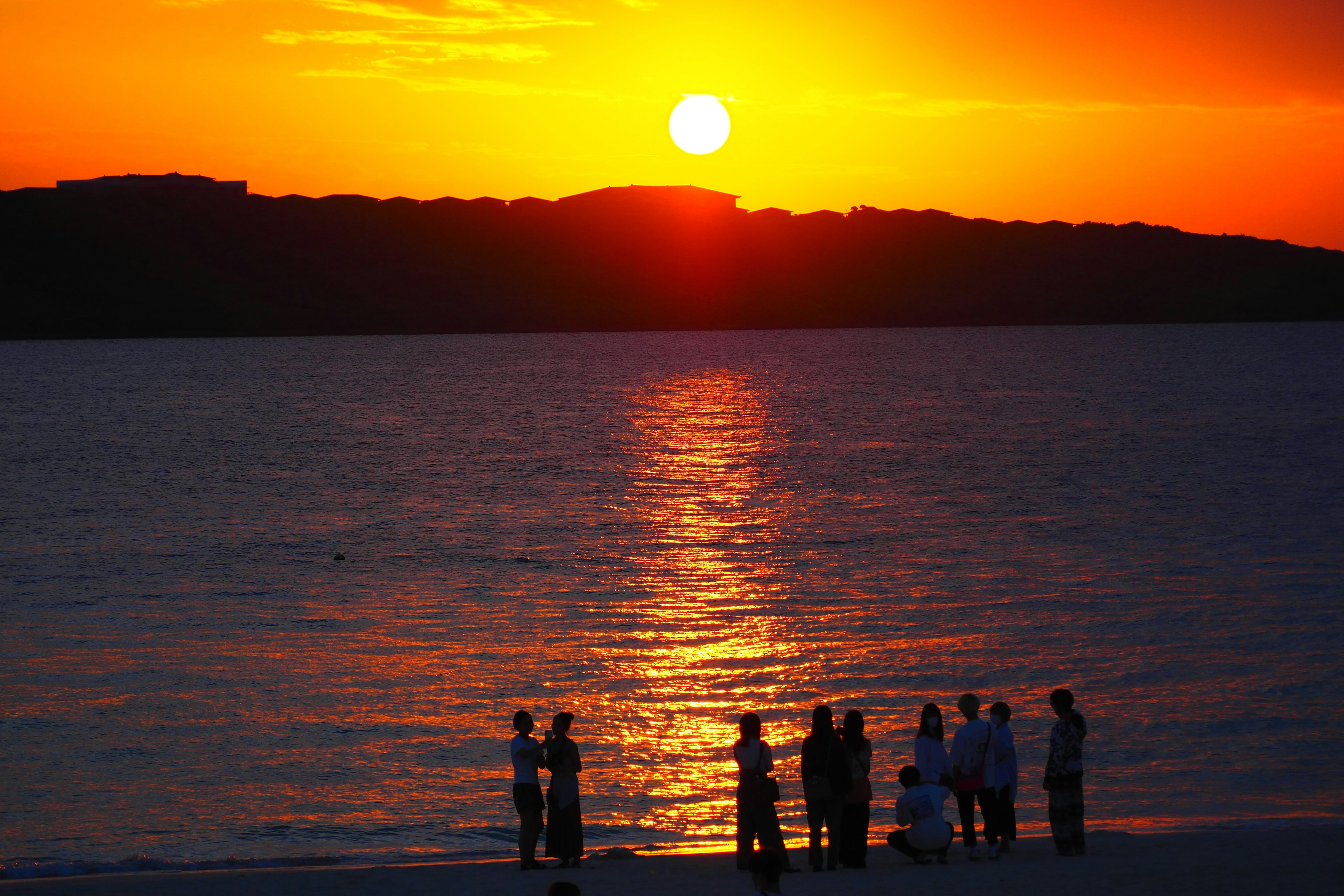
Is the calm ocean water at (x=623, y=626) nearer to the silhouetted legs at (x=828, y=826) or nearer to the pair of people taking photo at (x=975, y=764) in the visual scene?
the silhouetted legs at (x=828, y=826)

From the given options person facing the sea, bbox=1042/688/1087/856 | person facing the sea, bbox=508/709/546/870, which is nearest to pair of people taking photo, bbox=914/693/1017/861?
person facing the sea, bbox=1042/688/1087/856

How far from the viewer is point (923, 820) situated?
10.3 meters

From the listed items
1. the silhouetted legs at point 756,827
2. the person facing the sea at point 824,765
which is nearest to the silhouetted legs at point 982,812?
the person facing the sea at point 824,765

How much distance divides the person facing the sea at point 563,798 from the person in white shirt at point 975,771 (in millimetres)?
2982

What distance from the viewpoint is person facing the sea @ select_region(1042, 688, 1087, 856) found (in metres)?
9.84

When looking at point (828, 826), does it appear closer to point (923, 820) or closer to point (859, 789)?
point (859, 789)

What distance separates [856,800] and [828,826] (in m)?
0.30

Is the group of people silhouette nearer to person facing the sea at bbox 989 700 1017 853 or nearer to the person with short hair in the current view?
person facing the sea at bbox 989 700 1017 853

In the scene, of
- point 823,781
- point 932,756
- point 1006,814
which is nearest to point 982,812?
point 1006,814

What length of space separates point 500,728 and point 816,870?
722 cm

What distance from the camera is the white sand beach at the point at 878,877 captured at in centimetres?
952

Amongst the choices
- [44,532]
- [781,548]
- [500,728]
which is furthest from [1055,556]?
[44,532]

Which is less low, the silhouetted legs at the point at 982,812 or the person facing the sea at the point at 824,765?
the person facing the sea at the point at 824,765

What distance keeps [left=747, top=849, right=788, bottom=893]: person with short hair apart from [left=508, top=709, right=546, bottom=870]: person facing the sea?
11.9ft
